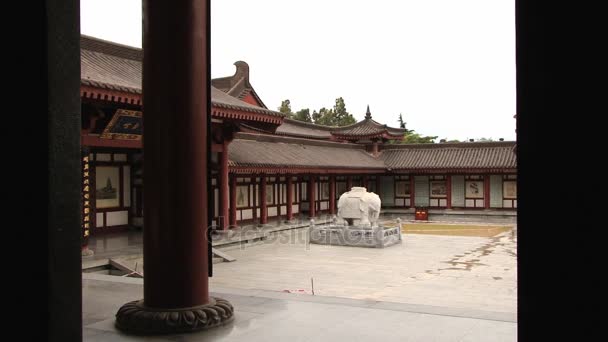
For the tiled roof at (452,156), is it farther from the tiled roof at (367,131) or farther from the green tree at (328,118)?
the green tree at (328,118)

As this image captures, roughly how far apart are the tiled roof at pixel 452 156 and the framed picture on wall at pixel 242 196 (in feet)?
39.0

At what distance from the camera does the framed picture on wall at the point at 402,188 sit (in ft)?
112

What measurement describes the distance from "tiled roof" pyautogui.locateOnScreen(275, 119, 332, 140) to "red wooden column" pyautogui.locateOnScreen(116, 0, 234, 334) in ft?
105

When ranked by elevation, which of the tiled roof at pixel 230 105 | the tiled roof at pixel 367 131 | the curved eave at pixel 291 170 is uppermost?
the tiled roof at pixel 367 131

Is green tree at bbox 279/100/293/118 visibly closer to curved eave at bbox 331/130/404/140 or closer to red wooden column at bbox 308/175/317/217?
curved eave at bbox 331/130/404/140

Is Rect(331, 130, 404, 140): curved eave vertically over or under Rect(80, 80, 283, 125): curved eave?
over

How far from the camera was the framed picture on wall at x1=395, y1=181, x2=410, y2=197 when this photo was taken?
1346 inches

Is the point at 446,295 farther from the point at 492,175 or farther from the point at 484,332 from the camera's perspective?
the point at 492,175

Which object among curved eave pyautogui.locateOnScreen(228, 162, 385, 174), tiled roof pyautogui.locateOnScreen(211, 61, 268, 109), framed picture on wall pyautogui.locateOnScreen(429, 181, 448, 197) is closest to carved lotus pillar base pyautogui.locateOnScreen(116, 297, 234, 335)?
curved eave pyautogui.locateOnScreen(228, 162, 385, 174)

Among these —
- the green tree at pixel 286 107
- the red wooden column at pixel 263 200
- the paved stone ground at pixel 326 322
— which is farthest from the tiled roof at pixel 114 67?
the green tree at pixel 286 107

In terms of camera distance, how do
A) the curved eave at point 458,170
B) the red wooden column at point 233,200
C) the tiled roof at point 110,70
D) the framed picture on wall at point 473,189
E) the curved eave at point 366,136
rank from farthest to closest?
the curved eave at point 366,136
the framed picture on wall at point 473,189
the curved eave at point 458,170
the red wooden column at point 233,200
the tiled roof at point 110,70
